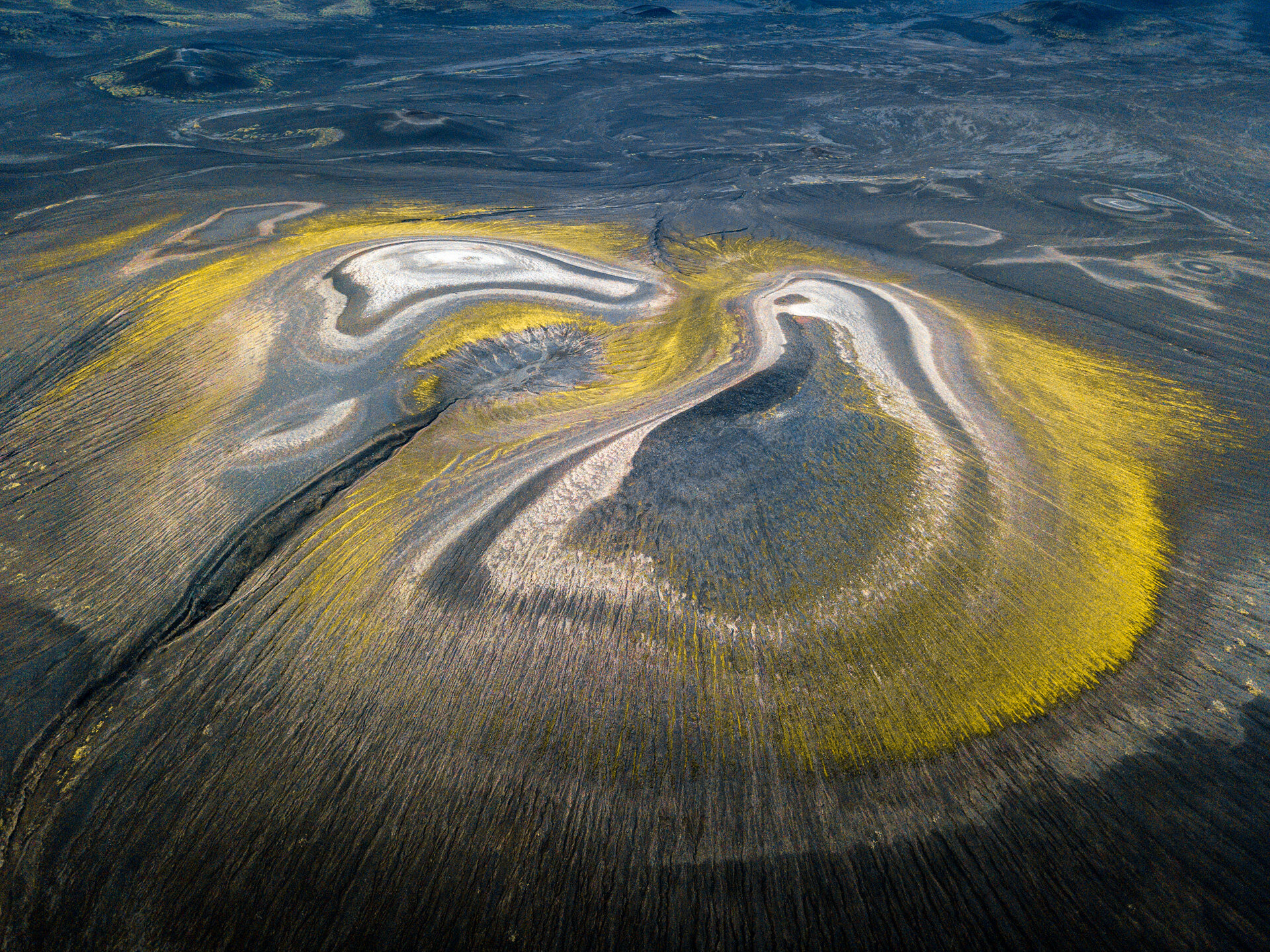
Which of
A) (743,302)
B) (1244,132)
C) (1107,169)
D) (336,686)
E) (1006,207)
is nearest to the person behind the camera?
(336,686)

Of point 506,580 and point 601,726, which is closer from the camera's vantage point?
point 601,726

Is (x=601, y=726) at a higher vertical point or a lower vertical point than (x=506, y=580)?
lower

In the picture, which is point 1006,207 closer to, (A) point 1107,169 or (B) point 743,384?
(A) point 1107,169

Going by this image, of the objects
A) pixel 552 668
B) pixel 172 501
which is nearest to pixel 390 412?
pixel 172 501

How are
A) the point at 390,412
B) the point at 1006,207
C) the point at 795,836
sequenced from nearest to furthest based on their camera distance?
the point at 795,836, the point at 390,412, the point at 1006,207

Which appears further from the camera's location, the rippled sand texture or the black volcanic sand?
the rippled sand texture

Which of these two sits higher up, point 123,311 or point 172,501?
point 123,311

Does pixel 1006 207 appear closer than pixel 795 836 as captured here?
No

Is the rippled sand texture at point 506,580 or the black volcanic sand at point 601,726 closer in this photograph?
the black volcanic sand at point 601,726
